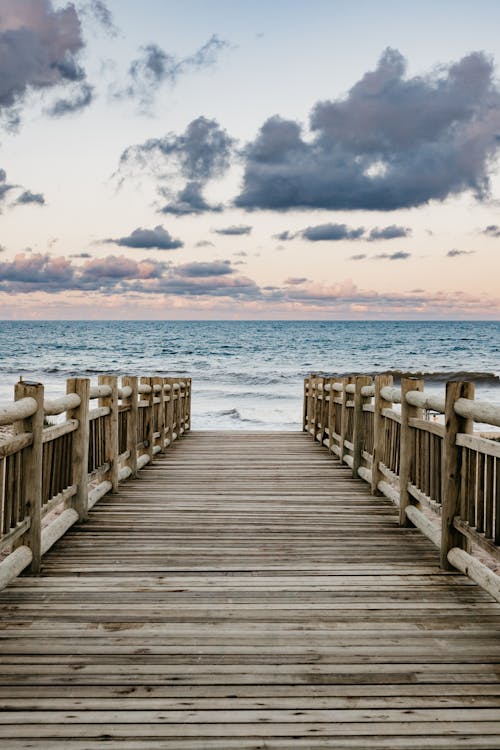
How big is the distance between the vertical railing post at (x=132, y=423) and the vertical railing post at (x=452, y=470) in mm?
3812

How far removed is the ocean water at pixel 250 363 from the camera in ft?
85.0

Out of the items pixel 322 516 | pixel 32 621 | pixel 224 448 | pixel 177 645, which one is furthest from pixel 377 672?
pixel 224 448

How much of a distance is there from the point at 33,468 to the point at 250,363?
44240 mm

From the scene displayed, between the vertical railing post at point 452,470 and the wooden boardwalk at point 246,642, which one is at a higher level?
the vertical railing post at point 452,470

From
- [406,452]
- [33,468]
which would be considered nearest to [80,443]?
[33,468]

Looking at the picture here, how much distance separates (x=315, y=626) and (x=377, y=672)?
467 mm

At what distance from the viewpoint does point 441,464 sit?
12.6 ft

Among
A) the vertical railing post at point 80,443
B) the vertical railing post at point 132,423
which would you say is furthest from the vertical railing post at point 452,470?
the vertical railing post at point 132,423

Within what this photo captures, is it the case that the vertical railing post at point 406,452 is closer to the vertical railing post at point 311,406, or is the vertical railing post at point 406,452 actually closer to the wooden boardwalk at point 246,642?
the wooden boardwalk at point 246,642

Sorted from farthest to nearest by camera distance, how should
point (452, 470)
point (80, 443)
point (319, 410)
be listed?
point (319, 410) < point (80, 443) < point (452, 470)

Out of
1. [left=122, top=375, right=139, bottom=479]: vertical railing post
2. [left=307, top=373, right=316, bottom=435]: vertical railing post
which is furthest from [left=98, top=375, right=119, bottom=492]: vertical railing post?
[left=307, top=373, right=316, bottom=435]: vertical railing post

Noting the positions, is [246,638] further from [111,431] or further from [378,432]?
[378,432]

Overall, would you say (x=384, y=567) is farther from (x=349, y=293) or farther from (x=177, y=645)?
(x=349, y=293)

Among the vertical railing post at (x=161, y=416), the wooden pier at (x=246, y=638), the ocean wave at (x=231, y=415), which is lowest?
Answer: the ocean wave at (x=231, y=415)
